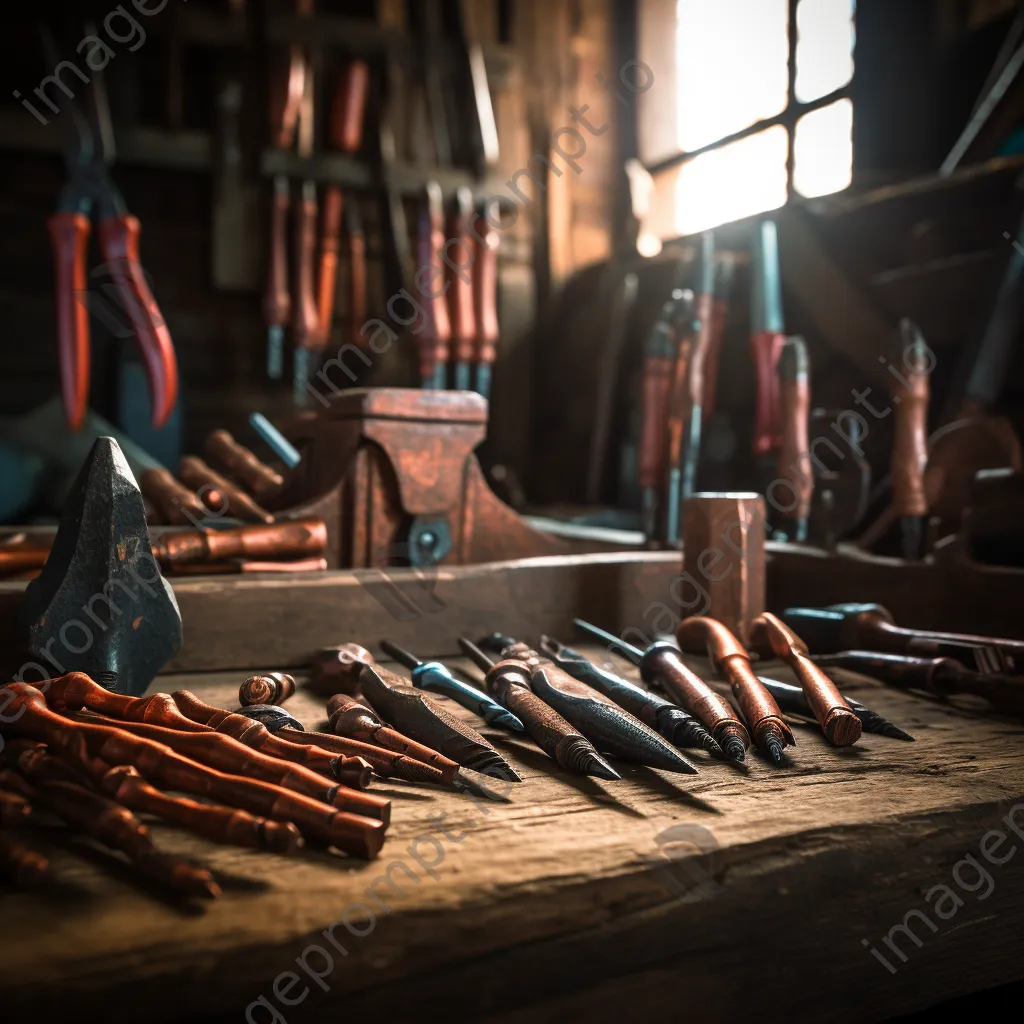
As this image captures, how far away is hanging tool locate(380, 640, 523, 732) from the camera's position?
1099 mm

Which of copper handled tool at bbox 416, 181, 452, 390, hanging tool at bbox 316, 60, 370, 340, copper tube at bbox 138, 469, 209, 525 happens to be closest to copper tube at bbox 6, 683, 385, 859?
copper tube at bbox 138, 469, 209, 525

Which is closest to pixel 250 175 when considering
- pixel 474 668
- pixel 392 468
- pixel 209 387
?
pixel 209 387

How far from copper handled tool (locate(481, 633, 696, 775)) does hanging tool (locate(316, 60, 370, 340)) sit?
2.75m

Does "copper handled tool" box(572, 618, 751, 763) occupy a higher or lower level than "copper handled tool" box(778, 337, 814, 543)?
lower

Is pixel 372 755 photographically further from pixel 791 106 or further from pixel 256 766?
pixel 791 106

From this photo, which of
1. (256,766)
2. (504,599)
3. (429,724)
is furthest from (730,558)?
(256,766)

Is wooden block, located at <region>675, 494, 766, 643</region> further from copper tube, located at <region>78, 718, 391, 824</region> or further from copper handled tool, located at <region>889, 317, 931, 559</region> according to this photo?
copper tube, located at <region>78, 718, 391, 824</region>

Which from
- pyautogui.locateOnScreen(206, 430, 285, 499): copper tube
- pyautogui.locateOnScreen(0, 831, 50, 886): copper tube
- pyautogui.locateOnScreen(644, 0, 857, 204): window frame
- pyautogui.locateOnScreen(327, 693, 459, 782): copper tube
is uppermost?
pyautogui.locateOnScreen(644, 0, 857, 204): window frame

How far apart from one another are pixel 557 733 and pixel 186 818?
0.40 m

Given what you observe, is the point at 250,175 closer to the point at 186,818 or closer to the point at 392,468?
the point at 392,468

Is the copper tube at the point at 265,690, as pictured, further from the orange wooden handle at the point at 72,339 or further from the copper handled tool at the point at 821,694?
the orange wooden handle at the point at 72,339

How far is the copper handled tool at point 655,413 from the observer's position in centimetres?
219

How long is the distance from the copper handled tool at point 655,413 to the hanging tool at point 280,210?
6.05ft

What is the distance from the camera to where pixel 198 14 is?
3588mm
